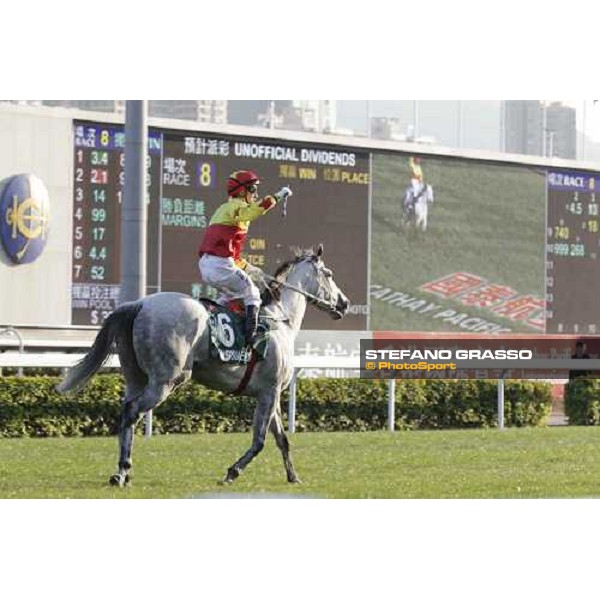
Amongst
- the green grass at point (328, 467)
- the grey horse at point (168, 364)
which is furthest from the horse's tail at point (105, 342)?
the green grass at point (328, 467)

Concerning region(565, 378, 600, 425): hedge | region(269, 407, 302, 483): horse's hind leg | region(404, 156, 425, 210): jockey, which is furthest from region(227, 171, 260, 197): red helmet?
region(404, 156, 425, 210): jockey

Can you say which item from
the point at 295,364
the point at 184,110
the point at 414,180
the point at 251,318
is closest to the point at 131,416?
the point at 251,318

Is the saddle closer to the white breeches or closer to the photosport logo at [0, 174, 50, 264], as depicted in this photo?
the white breeches

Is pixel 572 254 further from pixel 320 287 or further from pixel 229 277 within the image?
pixel 229 277

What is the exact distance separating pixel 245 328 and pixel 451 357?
28.5ft

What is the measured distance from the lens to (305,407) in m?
12.7

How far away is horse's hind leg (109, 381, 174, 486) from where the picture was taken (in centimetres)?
751

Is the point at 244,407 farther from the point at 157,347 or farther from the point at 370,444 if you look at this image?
the point at 157,347

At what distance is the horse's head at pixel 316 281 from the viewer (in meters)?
8.45

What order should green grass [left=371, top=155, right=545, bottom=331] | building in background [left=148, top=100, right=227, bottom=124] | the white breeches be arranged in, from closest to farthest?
the white breeches → green grass [left=371, top=155, right=545, bottom=331] → building in background [left=148, top=100, right=227, bottom=124]

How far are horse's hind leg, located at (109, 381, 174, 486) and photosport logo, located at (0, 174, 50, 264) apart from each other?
24.0 feet

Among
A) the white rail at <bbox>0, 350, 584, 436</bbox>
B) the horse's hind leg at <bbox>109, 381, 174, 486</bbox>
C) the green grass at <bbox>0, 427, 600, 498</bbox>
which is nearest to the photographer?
the horse's hind leg at <bbox>109, 381, 174, 486</bbox>

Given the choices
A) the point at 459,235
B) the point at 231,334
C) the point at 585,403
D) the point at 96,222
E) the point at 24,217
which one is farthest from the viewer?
the point at 459,235

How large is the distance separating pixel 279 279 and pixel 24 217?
6.86 metres
